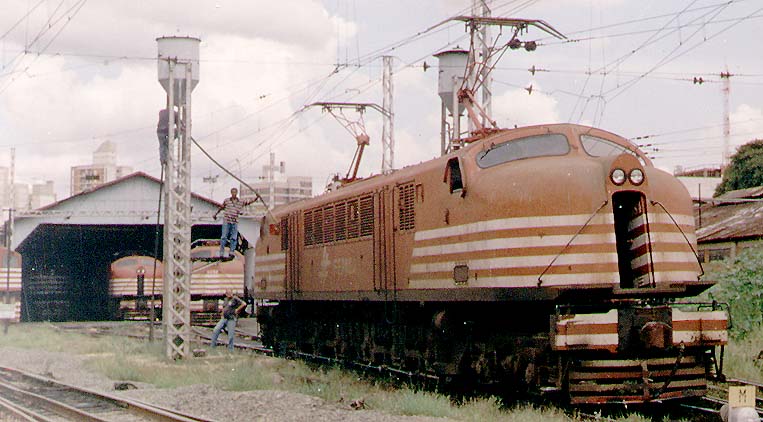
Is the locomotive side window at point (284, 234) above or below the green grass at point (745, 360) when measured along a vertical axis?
above

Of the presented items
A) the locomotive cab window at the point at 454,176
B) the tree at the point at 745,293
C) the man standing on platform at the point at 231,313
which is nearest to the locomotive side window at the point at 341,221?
the locomotive cab window at the point at 454,176

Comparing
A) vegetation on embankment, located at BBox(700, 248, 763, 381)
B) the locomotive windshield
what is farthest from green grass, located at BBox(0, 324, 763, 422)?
the locomotive windshield

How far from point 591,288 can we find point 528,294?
77 centimetres

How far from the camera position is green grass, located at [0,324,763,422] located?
1170cm

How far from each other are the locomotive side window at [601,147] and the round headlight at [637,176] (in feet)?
2.06

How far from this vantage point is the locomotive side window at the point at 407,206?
1387cm

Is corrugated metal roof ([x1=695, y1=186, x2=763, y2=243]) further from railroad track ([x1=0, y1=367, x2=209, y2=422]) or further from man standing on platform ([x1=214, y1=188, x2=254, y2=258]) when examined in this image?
A: railroad track ([x1=0, y1=367, x2=209, y2=422])

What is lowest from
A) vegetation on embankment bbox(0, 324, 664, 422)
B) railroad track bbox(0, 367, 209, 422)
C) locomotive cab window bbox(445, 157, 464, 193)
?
railroad track bbox(0, 367, 209, 422)

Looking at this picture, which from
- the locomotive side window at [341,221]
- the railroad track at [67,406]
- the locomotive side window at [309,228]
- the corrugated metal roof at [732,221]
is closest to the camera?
the railroad track at [67,406]

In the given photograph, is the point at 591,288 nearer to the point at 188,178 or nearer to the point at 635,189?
the point at 635,189

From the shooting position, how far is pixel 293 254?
19.3 meters

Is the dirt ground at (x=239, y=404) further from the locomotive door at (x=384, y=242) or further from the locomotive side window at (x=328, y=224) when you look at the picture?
the locomotive side window at (x=328, y=224)

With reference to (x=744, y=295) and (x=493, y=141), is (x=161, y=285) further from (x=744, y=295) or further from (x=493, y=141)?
(x=493, y=141)

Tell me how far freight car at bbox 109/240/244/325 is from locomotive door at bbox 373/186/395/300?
960 inches
